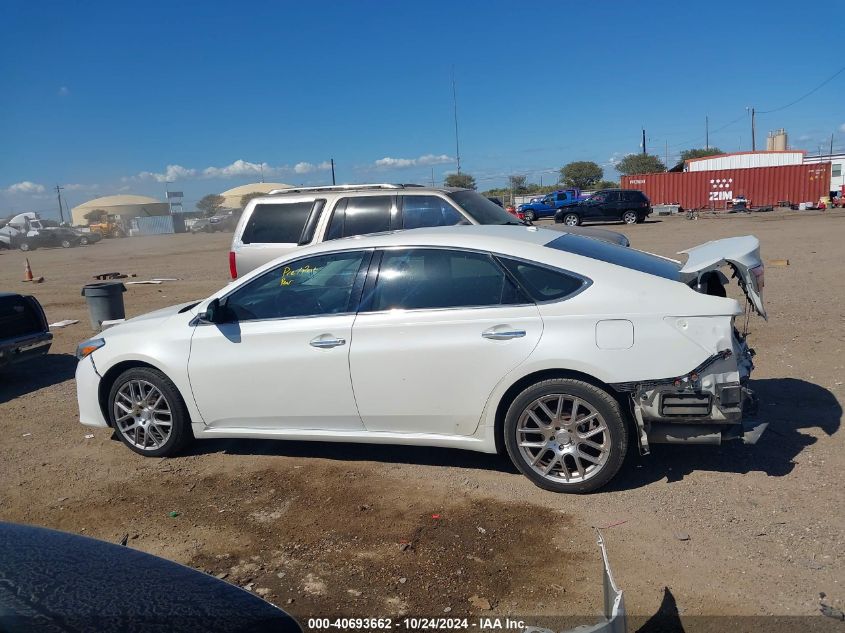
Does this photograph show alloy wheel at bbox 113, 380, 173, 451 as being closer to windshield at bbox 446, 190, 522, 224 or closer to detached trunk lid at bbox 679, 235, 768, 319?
detached trunk lid at bbox 679, 235, 768, 319

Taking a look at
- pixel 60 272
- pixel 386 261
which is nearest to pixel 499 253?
pixel 386 261

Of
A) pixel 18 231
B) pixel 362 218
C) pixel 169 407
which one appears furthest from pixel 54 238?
pixel 169 407

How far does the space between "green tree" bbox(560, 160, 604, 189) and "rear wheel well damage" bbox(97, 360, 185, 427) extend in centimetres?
7686

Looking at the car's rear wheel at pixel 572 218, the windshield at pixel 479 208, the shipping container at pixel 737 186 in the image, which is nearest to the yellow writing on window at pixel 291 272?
the windshield at pixel 479 208

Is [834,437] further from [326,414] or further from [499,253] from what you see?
[326,414]

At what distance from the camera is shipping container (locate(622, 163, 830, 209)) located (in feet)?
132

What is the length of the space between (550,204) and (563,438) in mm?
35641

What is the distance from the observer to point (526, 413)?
173 inches

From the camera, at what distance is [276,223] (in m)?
8.58

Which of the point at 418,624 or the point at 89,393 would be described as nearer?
the point at 418,624

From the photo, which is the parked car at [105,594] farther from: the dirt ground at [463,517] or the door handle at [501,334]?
the door handle at [501,334]

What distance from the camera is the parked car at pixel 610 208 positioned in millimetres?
35438

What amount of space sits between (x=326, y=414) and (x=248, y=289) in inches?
43.3

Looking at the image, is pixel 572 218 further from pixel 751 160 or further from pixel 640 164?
pixel 640 164
